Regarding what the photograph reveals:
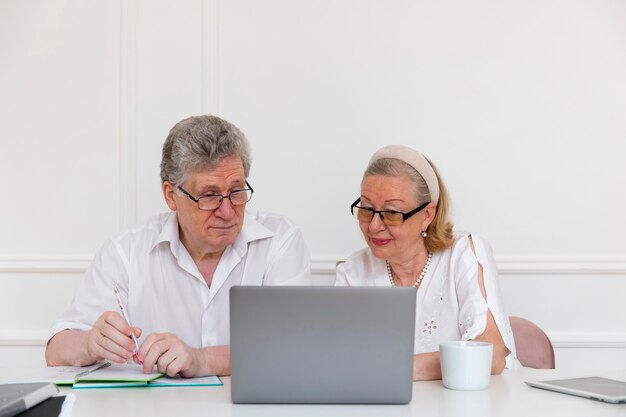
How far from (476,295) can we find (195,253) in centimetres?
93

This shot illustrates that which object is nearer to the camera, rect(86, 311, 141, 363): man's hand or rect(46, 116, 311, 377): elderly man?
rect(86, 311, 141, 363): man's hand

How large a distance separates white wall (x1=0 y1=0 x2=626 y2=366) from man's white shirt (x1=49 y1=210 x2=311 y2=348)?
2.08ft

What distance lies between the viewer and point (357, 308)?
62.7 inches

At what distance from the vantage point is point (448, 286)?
8.53ft

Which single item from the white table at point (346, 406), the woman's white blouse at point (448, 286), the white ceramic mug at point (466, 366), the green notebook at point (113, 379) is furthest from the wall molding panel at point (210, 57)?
the white ceramic mug at point (466, 366)

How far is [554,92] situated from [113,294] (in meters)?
1.95

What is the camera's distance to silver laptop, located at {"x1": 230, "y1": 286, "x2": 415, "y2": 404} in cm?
159

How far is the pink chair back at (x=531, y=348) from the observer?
2.62 metres

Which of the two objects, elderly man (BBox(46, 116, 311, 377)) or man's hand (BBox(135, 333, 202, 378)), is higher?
elderly man (BBox(46, 116, 311, 377))

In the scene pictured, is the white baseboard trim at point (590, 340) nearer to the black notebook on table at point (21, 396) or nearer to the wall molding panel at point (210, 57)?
the wall molding panel at point (210, 57)

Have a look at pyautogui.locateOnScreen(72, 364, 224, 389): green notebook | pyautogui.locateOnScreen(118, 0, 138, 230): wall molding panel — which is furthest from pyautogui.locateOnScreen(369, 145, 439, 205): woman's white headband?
pyautogui.locateOnScreen(118, 0, 138, 230): wall molding panel

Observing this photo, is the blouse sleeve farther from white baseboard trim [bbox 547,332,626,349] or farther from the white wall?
white baseboard trim [bbox 547,332,626,349]

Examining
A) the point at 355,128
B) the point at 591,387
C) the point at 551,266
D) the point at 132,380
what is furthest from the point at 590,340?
the point at 132,380

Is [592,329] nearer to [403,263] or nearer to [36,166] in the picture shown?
[403,263]
